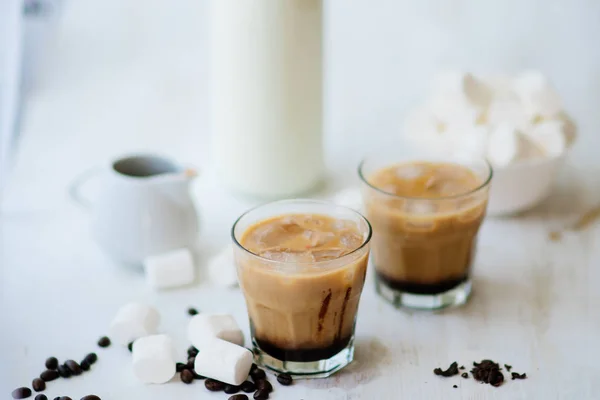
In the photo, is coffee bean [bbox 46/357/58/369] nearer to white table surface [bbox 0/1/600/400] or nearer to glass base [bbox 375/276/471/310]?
white table surface [bbox 0/1/600/400]

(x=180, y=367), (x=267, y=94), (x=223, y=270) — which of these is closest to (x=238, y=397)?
(x=180, y=367)

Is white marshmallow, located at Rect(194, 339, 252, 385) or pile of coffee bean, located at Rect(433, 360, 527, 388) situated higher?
white marshmallow, located at Rect(194, 339, 252, 385)

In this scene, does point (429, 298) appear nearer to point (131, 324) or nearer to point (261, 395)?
point (261, 395)

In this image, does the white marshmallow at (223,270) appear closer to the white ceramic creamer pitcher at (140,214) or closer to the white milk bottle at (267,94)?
the white ceramic creamer pitcher at (140,214)

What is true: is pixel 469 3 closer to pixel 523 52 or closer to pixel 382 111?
pixel 523 52

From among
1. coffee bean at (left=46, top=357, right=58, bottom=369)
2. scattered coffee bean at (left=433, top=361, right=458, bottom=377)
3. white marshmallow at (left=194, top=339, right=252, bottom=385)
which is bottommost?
scattered coffee bean at (left=433, top=361, right=458, bottom=377)

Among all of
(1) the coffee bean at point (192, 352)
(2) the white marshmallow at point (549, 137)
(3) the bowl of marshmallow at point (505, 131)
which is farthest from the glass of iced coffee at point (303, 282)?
(2) the white marshmallow at point (549, 137)

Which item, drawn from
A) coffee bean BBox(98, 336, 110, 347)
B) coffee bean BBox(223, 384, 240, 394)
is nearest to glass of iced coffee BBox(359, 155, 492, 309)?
coffee bean BBox(223, 384, 240, 394)
